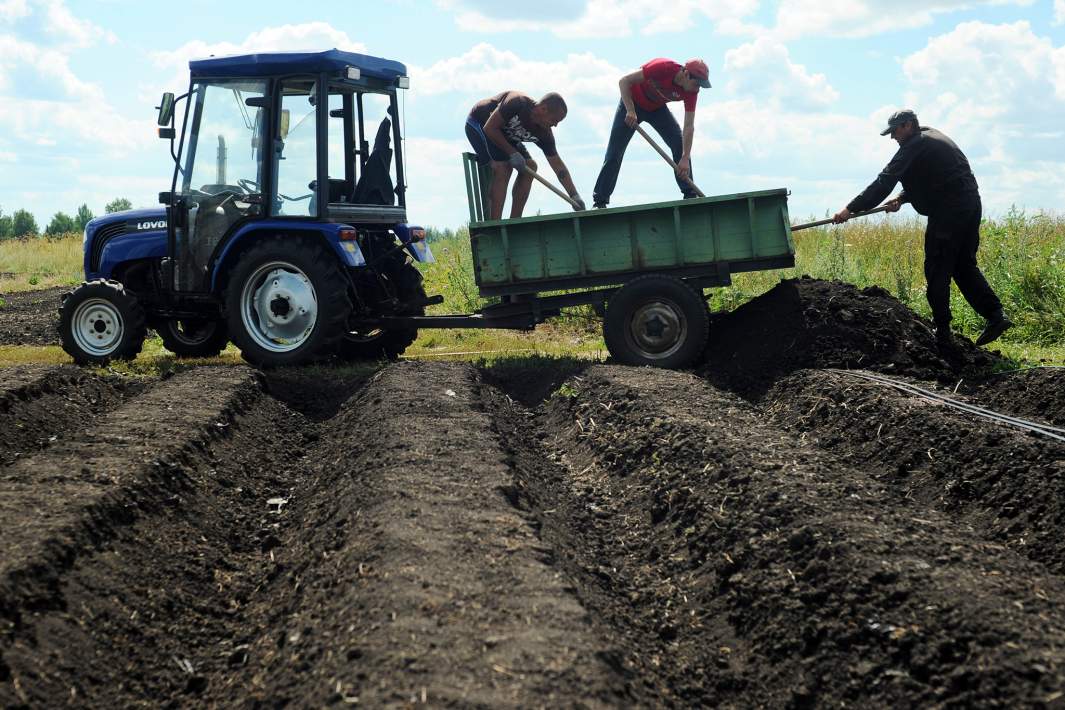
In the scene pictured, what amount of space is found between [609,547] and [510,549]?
1.01 meters

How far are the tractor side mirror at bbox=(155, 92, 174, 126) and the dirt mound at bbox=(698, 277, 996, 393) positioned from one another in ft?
15.7

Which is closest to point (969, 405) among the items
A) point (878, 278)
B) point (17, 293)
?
point (878, 278)

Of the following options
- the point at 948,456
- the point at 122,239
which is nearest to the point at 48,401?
the point at 122,239

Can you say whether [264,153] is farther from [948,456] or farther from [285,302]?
[948,456]

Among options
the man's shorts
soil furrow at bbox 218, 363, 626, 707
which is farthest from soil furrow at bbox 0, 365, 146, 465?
the man's shorts

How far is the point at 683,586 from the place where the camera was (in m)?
4.96

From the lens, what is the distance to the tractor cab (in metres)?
9.24

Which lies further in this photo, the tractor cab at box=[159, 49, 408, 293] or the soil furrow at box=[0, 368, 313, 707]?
the tractor cab at box=[159, 49, 408, 293]

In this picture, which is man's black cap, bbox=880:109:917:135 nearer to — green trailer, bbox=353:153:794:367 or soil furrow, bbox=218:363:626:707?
green trailer, bbox=353:153:794:367

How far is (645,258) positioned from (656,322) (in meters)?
0.54

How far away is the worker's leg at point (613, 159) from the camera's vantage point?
9844mm

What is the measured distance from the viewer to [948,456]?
→ 20.6ft

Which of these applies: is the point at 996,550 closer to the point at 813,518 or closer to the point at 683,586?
the point at 813,518

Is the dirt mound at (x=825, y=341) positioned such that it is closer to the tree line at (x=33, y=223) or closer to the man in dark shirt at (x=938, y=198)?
the man in dark shirt at (x=938, y=198)
